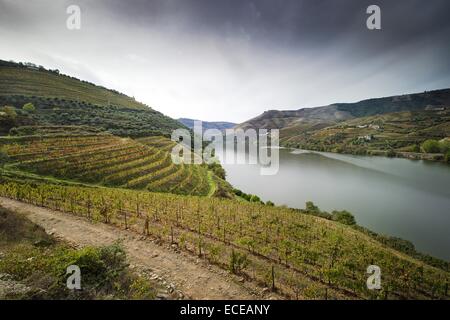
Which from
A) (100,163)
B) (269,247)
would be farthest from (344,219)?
(100,163)

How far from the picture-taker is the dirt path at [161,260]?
8.41 meters

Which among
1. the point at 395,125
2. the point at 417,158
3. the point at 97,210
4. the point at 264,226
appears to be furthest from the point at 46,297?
the point at 395,125

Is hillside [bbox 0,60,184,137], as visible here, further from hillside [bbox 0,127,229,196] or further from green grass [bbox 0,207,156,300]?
green grass [bbox 0,207,156,300]

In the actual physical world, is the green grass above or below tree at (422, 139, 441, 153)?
below

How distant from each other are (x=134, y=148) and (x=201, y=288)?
37.5m

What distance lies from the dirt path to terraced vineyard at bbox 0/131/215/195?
1503 cm

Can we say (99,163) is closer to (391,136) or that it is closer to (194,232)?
(194,232)

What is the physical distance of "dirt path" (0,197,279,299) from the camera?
8406mm

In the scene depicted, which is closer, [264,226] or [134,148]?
[264,226]

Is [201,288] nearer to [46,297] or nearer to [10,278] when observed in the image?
[46,297]

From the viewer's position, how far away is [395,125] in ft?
451

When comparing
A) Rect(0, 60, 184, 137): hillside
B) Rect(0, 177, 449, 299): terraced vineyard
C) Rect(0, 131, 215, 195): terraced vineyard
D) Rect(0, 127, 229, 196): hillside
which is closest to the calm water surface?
Rect(0, 177, 449, 299): terraced vineyard

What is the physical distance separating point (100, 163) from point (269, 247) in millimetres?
28349

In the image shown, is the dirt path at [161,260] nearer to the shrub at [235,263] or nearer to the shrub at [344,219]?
the shrub at [235,263]
